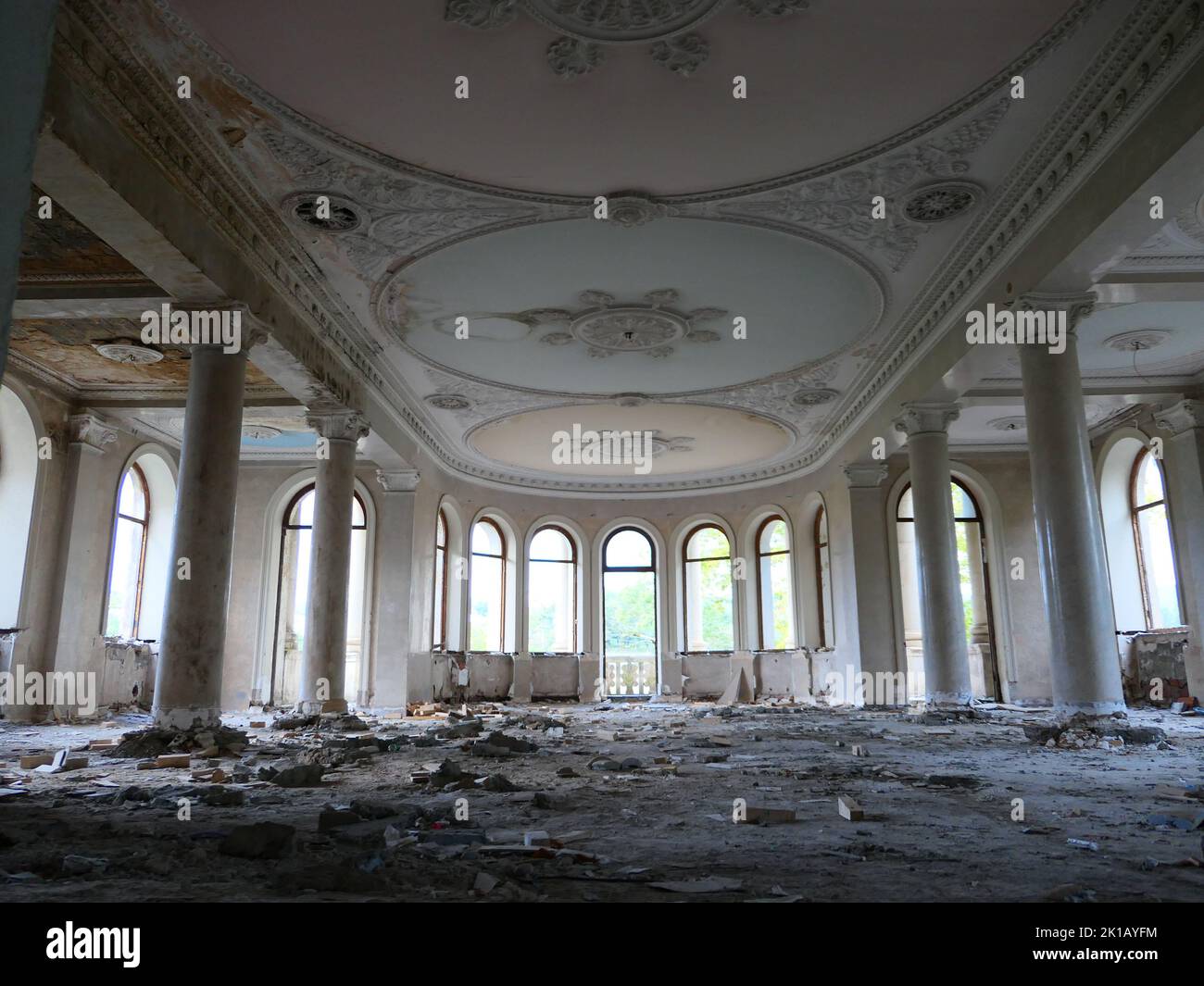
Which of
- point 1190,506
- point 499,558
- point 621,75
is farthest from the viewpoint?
point 499,558

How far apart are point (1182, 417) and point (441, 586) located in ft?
45.3

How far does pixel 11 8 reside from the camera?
2.22 meters

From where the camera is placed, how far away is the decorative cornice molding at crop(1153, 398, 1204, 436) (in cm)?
1341

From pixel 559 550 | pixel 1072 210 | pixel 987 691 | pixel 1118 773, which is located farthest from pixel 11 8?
pixel 559 550

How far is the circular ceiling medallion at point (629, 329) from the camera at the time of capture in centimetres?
1112

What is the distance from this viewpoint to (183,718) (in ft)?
25.0

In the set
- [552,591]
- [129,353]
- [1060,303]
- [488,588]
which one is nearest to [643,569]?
[552,591]

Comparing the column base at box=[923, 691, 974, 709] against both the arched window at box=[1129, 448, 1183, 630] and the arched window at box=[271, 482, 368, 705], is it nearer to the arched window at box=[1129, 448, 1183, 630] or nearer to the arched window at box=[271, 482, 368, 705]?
the arched window at box=[1129, 448, 1183, 630]

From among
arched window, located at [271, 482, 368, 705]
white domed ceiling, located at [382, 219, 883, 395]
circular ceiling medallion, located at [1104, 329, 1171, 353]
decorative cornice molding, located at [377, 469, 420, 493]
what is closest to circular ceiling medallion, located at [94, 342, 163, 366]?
white domed ceiling, located at [382, 219, 883, 395]

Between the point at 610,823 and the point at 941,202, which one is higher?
the point at 941,202

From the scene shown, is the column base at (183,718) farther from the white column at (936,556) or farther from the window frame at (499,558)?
the window frame at (499,558)

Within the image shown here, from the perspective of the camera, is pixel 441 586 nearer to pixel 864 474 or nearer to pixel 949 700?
pixel 864 474
